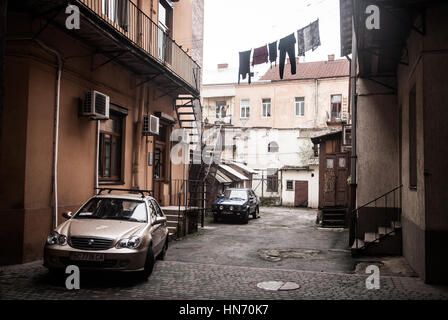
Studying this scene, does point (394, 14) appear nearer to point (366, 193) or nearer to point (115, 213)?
point (366, 193)

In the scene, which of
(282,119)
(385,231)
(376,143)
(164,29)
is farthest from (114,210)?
(282,119)

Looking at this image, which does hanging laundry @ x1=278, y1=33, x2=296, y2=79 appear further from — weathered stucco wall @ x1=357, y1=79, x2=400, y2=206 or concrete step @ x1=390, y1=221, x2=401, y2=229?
concrete step @ x1=390, y1=221, x2=401, y2=229

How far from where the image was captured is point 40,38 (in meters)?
8.63

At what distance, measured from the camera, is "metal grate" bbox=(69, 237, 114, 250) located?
681cm

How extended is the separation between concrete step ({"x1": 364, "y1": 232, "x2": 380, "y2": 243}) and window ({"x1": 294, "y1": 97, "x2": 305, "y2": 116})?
85.2ft

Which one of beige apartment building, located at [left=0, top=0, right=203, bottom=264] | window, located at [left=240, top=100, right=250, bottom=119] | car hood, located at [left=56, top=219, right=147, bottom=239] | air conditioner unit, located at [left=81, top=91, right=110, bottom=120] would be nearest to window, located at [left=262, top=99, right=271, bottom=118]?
window, located at [left=240, top=100, right=250, bottom=119]

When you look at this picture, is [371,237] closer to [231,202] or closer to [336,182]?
[336,182]

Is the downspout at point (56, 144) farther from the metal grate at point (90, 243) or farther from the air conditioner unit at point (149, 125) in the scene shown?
the air conditioner unit at point (149, 125)

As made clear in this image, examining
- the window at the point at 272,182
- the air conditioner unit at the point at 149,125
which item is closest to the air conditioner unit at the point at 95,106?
the air conditioner unit at the point at 149,125

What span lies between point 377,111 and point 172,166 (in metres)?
8.35

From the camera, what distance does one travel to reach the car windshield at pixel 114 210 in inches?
316

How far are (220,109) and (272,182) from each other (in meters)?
9.86

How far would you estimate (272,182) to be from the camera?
113ft
